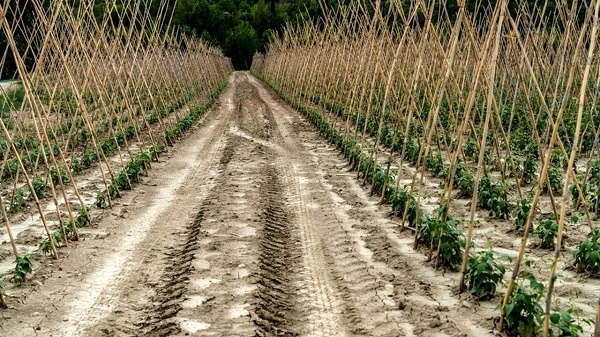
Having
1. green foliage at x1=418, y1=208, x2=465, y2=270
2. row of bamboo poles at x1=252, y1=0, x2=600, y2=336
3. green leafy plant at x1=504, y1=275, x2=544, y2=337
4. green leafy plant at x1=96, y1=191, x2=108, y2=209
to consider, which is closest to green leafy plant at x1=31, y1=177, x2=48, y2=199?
green leafy plant at x1=96, y1=191, x2=108, y2=209

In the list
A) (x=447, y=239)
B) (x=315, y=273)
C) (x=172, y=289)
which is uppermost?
(x=447, y=239)

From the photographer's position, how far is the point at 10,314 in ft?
16.3

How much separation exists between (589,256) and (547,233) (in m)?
0.78

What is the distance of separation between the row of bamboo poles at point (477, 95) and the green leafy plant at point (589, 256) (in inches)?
12.6

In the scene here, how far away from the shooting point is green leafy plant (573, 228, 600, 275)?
17.1 feet

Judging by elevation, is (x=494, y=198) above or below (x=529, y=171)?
below

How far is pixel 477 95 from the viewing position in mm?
13477

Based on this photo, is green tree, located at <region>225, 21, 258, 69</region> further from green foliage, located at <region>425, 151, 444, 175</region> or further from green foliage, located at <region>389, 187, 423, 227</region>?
green foliage, located at <region>389, 187, 423, 227</region>

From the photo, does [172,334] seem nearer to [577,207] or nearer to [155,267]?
[155,267]

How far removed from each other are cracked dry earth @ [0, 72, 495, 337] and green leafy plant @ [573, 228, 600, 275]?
1.12m

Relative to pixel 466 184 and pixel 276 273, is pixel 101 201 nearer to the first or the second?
pixel 276 273

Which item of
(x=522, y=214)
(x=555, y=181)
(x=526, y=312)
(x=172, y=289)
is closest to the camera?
(x=526, y=312)

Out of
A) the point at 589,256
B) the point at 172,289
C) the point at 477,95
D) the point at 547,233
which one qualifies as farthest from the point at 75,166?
the point at 477,95

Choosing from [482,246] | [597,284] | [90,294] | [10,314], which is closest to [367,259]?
[482,246]
